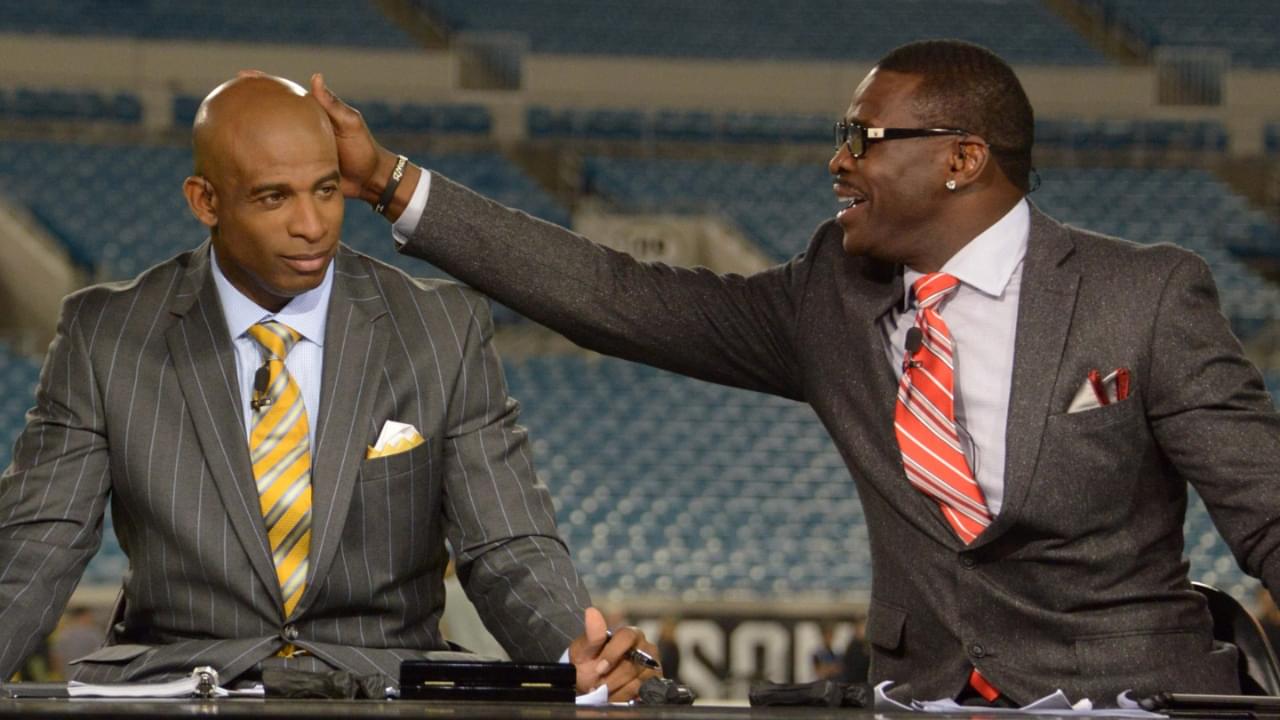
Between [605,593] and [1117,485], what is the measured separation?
7.01 meters

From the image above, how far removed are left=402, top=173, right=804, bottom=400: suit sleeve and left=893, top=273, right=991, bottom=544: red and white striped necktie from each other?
260 millimetres

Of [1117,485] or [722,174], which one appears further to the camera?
[722,174]

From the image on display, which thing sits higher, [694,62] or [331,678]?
[694,62]

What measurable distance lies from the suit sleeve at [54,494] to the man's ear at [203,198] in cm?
25

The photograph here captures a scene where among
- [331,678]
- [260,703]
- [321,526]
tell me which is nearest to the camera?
[260,703]

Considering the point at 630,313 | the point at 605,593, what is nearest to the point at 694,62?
the point at 605,593

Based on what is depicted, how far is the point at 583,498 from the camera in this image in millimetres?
10250

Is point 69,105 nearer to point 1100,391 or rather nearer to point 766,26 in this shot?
point 766,26

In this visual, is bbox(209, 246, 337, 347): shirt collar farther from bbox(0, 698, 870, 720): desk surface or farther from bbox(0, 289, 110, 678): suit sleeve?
bbox(0, 698, 870, 720): desk surface

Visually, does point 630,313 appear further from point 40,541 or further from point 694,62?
point 694,62

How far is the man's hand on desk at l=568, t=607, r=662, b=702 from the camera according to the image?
2.01 m

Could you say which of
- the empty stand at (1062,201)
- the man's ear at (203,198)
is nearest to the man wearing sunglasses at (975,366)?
the man's ear at (203,198)

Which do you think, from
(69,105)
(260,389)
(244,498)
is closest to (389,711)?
(244,498)

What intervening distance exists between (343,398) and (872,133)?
877 millimetres
